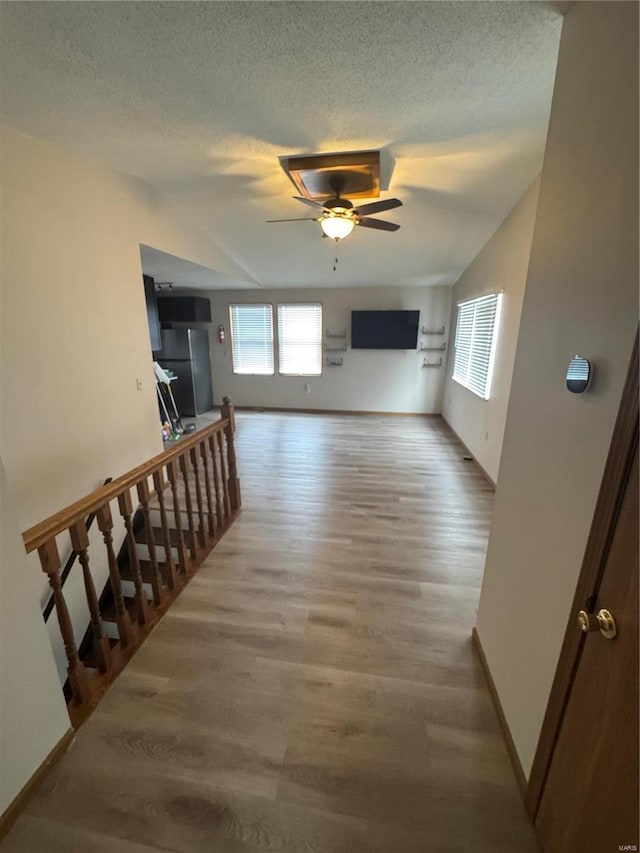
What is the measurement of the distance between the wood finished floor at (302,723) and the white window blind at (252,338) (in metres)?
4.64

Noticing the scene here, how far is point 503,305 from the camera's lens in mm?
3354

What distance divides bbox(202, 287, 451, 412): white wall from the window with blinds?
2.76ft

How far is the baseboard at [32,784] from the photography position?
110 centimetres

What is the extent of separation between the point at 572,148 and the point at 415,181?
190cm

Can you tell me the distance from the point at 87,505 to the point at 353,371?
5.38 m

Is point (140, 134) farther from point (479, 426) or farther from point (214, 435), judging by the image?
point (479, 426)

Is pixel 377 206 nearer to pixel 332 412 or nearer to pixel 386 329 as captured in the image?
pixel 386 329

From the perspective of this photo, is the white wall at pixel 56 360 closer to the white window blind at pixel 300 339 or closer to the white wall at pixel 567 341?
the white wall at pixel 567 341

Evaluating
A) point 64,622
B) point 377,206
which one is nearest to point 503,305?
point 377,206

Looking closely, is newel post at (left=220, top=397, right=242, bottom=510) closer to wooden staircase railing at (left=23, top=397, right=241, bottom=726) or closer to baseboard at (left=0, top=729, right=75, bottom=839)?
wooden staircase railing at (left=23, top=397, right=241, bottom=726)

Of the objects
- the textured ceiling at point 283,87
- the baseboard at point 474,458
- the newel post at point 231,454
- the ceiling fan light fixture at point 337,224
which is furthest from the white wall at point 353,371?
the newel post at point 231,454

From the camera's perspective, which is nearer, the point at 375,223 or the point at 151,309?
the point at 375,223

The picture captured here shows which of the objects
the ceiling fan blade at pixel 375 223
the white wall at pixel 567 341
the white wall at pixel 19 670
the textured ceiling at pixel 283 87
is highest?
the textured ceiling at pixel 283 87

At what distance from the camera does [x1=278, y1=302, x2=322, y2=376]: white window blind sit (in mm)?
6281
